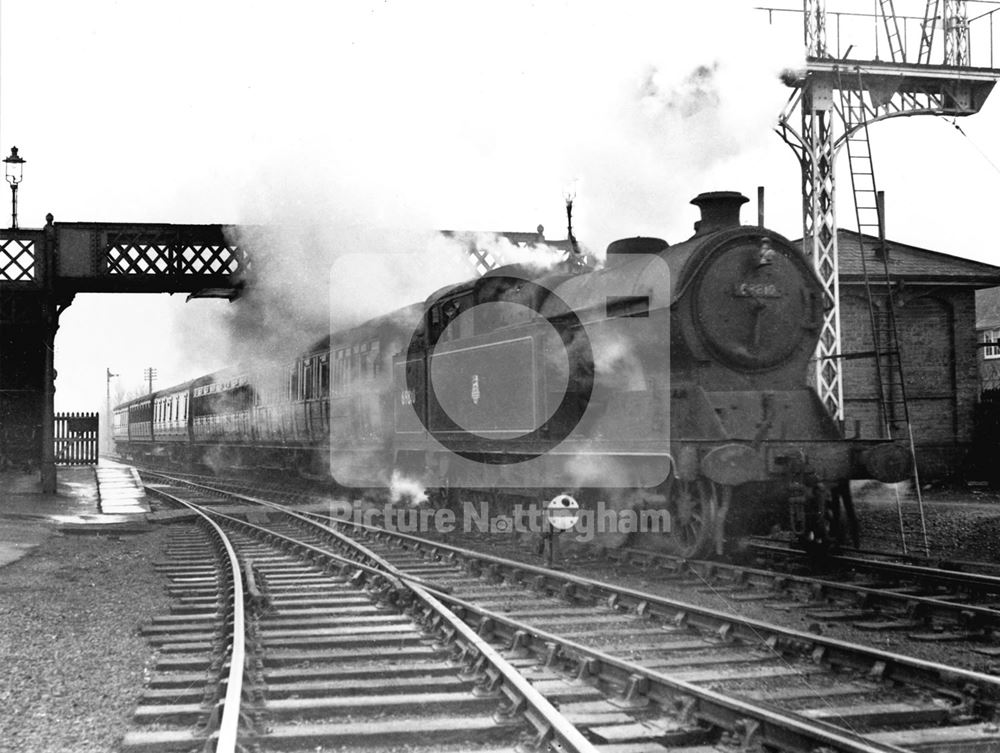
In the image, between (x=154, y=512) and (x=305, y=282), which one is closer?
(x=154, y=512)

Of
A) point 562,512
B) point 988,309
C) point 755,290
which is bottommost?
point 562,512

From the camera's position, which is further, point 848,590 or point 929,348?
point 929,348

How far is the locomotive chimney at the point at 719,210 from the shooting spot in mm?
8742

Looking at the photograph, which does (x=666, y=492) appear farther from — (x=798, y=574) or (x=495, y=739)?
(x=495, y=739)

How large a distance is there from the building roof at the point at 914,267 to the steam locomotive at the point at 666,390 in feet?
28.2

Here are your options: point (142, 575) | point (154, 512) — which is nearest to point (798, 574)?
point (142, 575)

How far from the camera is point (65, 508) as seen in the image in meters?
16.0

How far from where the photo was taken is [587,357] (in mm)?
9039

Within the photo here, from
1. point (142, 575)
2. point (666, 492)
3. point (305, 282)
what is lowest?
point (142, 575)

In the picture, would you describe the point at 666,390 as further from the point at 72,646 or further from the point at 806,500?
the point at 72,646

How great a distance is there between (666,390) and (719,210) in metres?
1.72

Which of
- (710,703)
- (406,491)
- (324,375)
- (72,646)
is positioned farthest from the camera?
(324,375)

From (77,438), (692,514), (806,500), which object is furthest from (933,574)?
(77,438)

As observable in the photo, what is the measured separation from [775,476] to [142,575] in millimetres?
5677
